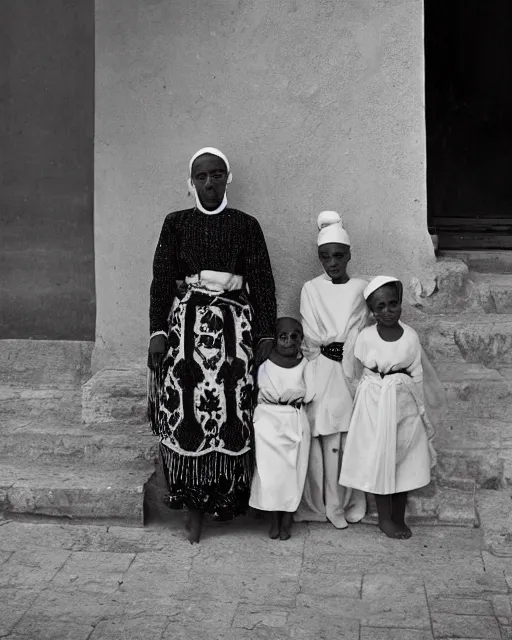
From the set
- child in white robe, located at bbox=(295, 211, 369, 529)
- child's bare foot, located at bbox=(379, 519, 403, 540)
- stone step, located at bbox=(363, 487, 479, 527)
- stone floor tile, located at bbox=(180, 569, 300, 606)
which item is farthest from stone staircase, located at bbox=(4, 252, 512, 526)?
stone floor tile, located at bbox=(180, 569, 300, 606)

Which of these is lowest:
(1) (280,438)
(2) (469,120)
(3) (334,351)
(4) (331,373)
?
(1) (280,438)

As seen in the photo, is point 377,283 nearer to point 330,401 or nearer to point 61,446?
point 330,401

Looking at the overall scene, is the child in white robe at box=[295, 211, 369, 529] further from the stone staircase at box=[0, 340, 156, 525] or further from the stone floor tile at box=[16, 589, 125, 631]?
the stone floor tile at box=[16, 589, 125, 631]

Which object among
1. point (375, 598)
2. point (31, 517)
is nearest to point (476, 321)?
point (375, 598)

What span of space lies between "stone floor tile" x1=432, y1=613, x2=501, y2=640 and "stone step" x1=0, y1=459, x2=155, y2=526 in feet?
5.42

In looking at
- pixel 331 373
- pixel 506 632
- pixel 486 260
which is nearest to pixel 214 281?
pixel 331 373

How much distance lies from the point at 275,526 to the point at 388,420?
2.44 feet

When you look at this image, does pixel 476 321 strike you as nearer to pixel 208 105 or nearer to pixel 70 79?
pixel 208 105

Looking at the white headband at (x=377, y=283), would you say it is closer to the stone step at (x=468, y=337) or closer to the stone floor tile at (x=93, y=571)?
the stone step at (x=468, y=337)

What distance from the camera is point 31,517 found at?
4793 millimetres

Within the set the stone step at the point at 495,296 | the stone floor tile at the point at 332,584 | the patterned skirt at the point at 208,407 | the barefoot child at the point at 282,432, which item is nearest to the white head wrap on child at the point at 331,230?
the barefoot child at the point at 282,432

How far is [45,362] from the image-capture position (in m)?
6.16

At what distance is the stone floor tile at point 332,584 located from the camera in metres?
3.92

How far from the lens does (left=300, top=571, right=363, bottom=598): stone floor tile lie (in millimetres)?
3922
